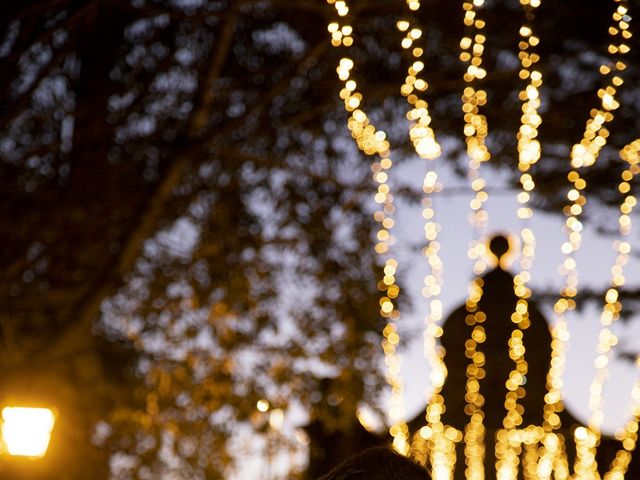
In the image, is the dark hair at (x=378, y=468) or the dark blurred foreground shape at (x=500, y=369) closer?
the dark hair at (x=378, y=468)

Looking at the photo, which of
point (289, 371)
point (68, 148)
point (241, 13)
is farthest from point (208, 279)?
point (241, 13)

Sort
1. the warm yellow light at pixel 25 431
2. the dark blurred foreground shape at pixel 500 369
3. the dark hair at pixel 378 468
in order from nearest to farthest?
1. the dark hair at pixel 378 468
2. the warm yellow light at pixel 25 431
3. the dark blurred foreground shape at pixel 500 369

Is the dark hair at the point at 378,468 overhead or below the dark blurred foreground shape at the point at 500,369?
overhead

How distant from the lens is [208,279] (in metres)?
10.9

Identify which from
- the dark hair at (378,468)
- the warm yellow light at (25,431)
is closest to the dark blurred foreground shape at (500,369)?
the warm yellow light at (25,431)

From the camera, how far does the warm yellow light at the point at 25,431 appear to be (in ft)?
25.9

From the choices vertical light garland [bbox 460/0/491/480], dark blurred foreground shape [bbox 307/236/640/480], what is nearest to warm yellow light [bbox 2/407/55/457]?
vertical light garland [bbox 460/0/491/480]

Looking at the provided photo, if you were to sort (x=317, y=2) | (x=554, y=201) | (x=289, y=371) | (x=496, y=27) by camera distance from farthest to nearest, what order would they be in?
(x=554, y=201) → (x=289, y=371) → (x=496, y=27) → (x=317, y=2)

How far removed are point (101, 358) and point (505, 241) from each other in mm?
8398

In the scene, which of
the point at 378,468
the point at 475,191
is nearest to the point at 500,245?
the point at 475,191

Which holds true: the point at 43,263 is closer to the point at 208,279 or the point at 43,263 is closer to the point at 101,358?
the point at 208,279

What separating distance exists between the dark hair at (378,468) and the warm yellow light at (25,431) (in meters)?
5.28

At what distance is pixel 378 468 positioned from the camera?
3051 millimetres

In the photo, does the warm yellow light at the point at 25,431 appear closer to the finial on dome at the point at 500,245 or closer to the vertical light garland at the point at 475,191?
the vertical light garland at the point at 475,191
